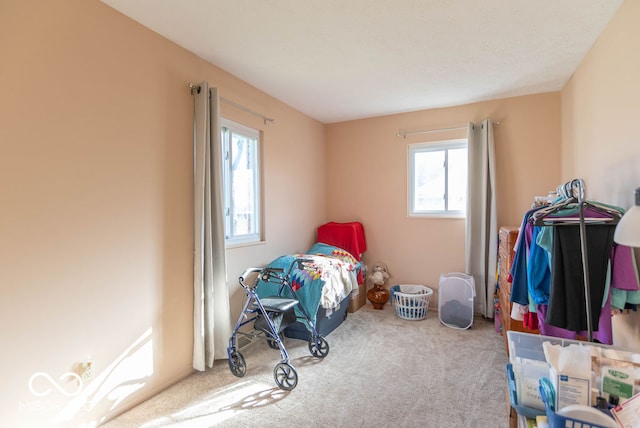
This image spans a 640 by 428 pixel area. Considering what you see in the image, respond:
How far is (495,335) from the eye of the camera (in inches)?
132

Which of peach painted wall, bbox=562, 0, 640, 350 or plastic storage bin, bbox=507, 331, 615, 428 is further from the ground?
peach painted wall, bbox=562, 0, 640, 350

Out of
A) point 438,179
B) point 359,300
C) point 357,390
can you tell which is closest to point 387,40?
point 438,179

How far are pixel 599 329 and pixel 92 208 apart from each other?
2.96m

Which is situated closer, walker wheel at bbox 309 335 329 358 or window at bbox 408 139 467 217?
walker wheel at bbox 309 335 329 358

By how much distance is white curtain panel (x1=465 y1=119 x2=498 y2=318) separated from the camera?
367cm

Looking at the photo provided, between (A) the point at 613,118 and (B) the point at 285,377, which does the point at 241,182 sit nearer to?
(B) the point at 285,377

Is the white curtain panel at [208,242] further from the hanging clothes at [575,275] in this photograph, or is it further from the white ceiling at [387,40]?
the hanging clothes at [575,275]

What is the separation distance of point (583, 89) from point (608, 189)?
42.3 inches

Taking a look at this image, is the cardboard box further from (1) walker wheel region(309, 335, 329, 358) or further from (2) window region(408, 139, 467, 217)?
(2) window region(408, 139, 467, 217)

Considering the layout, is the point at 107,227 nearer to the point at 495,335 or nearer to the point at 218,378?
the point at 218,378

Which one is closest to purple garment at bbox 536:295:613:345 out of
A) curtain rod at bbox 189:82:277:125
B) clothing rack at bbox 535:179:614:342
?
clothing rack at bbox 535:179:614:342

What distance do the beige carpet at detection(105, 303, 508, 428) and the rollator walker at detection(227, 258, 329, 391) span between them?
8 centimetres

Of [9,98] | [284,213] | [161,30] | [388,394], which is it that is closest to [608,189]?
[388,394]

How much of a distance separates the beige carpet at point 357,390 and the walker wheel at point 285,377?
0.05 metres
